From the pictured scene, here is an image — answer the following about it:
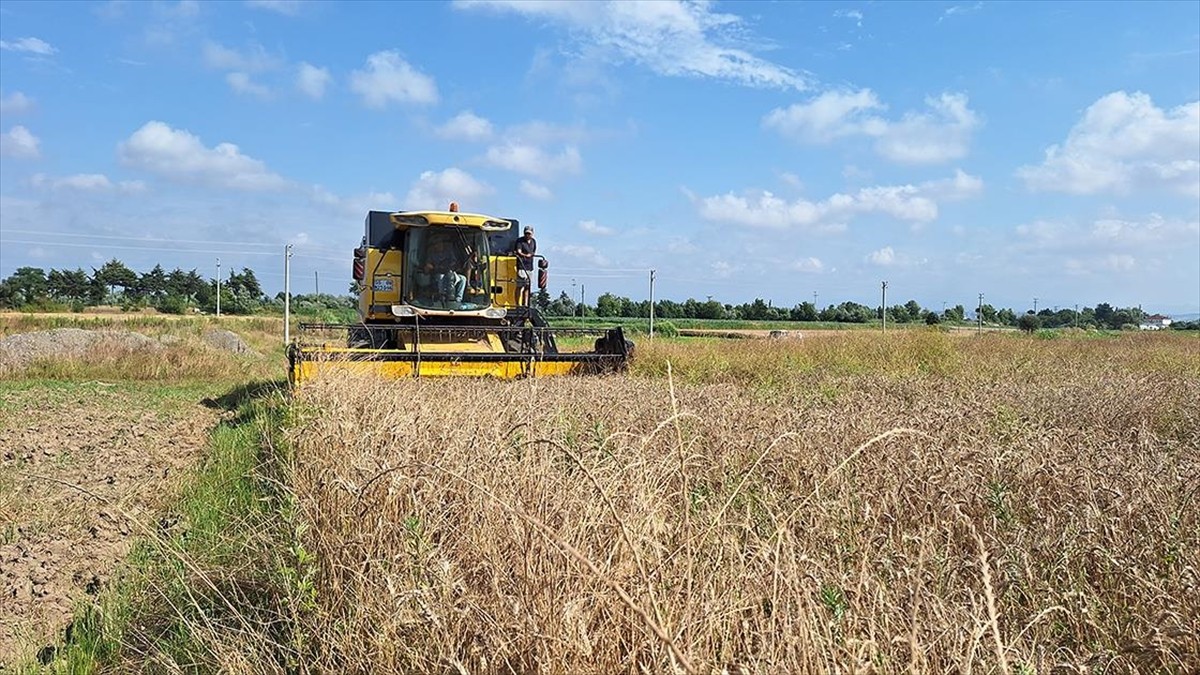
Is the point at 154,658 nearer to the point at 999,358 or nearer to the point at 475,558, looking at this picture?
the point at 475,558

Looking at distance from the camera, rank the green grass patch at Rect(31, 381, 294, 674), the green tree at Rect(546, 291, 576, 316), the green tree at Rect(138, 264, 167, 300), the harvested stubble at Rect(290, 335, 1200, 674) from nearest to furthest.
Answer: the harvested stubble at Rect(290, 335, 1200, 674), the green grass patch at Rect(31, 381, 294, 674), the green tree at Rect(546, 291, 576, 316), the green tree at Rect(138, 264, 167, 300)

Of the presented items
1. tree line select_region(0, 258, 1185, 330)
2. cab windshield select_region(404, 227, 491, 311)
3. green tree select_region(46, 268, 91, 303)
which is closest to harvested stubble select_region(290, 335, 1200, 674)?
cab windshield select_region(404, 227, 491, 311)

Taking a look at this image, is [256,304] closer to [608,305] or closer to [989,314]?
[608,305]

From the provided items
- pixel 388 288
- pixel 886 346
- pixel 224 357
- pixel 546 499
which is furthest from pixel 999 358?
pixel 224 357

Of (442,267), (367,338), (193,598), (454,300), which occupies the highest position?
(442,267)

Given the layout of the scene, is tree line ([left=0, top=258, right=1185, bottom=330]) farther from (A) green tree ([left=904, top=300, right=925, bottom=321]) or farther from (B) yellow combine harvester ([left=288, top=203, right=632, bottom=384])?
(B) yellow combine harvester ([left=288, top=203, right=632, bottom=384])

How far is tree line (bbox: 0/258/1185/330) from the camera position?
166 feet

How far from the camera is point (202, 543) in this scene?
4633 millimetres

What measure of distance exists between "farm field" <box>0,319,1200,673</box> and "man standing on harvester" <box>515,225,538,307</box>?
601cm

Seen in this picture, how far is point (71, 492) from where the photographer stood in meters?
6.10

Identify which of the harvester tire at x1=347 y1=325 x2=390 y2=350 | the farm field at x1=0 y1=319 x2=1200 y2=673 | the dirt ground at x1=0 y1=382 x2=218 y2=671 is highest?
the harvester tire at x1=347 y1=325 x2=390 y2=350

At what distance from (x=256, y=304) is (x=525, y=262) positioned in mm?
52524

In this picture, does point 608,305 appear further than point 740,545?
Yes

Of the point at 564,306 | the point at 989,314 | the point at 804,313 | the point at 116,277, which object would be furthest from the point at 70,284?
the point at 989,314
